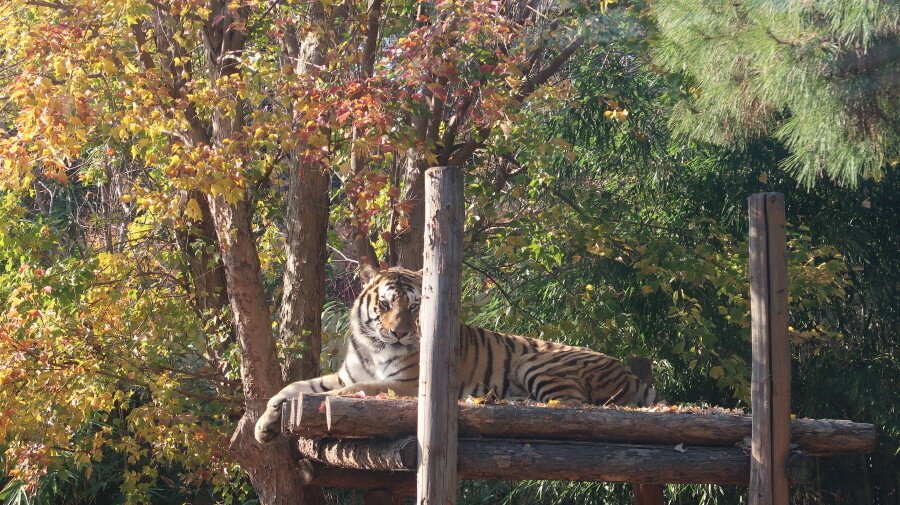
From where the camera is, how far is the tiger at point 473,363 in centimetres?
547

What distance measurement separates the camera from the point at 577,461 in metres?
4.43

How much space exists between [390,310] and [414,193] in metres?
1.22

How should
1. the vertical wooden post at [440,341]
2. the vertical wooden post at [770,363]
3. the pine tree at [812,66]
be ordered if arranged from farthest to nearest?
1. the pine tree at [812,66]
2. the vertical wooden post at [770,363]
3. the vertical wooden post at [440,341]

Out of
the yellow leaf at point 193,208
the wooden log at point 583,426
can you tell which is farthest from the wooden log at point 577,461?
the yellow leaf at point 193,208

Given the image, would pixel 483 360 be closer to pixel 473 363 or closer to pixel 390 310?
pixel 473 363

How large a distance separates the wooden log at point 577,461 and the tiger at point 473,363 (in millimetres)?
730

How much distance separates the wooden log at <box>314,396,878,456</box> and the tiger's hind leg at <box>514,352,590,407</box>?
0.68m

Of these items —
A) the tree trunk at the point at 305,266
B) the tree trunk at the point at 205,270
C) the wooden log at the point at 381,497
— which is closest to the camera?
the wooden log at the point at 381,497

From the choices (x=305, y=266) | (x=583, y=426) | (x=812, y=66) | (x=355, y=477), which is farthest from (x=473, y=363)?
(x=812, y=66)

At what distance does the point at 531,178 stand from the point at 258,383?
2253 mm

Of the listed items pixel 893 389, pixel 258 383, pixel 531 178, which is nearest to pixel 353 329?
pixel 258 383

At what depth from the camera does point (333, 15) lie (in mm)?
6480

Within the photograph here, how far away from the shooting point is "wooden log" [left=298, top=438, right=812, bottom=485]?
4.30 metres

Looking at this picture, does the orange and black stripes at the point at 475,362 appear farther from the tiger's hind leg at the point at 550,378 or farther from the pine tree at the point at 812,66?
the pine tree at the point at 812,66
